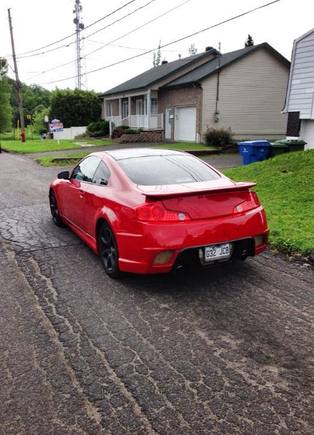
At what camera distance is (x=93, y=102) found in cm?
4331

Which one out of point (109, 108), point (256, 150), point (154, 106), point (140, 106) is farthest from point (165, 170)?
point (109, 108)

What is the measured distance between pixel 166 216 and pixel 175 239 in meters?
0.25

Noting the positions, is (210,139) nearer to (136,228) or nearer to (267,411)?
(136,228)

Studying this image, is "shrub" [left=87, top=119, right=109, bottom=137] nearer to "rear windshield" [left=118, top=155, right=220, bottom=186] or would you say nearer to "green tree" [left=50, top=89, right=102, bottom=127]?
"green tree" [left=50, top=89, right=102, bottom=127]

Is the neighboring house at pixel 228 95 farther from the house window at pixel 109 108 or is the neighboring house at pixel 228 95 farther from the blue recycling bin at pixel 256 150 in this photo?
the blue recycling bin at pixel 256 150

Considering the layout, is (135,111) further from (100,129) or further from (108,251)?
(108,251)

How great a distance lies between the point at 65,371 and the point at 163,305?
4.34ft

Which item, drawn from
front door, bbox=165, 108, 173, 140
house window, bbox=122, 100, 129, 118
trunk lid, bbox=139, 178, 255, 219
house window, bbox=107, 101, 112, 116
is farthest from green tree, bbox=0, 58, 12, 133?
trunk lid, bbox=139, 178, 255, 219

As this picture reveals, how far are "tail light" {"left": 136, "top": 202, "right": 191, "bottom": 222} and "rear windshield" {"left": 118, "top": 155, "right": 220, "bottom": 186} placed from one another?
58 cm

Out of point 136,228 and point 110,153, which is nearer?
point 136,228

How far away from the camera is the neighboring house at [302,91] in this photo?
1435 centimetres

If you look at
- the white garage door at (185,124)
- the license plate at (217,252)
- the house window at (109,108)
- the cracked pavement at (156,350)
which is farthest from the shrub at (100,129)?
the license plate at (217,252)

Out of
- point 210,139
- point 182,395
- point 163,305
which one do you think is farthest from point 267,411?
point 210,139

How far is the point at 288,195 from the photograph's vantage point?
8625mm
